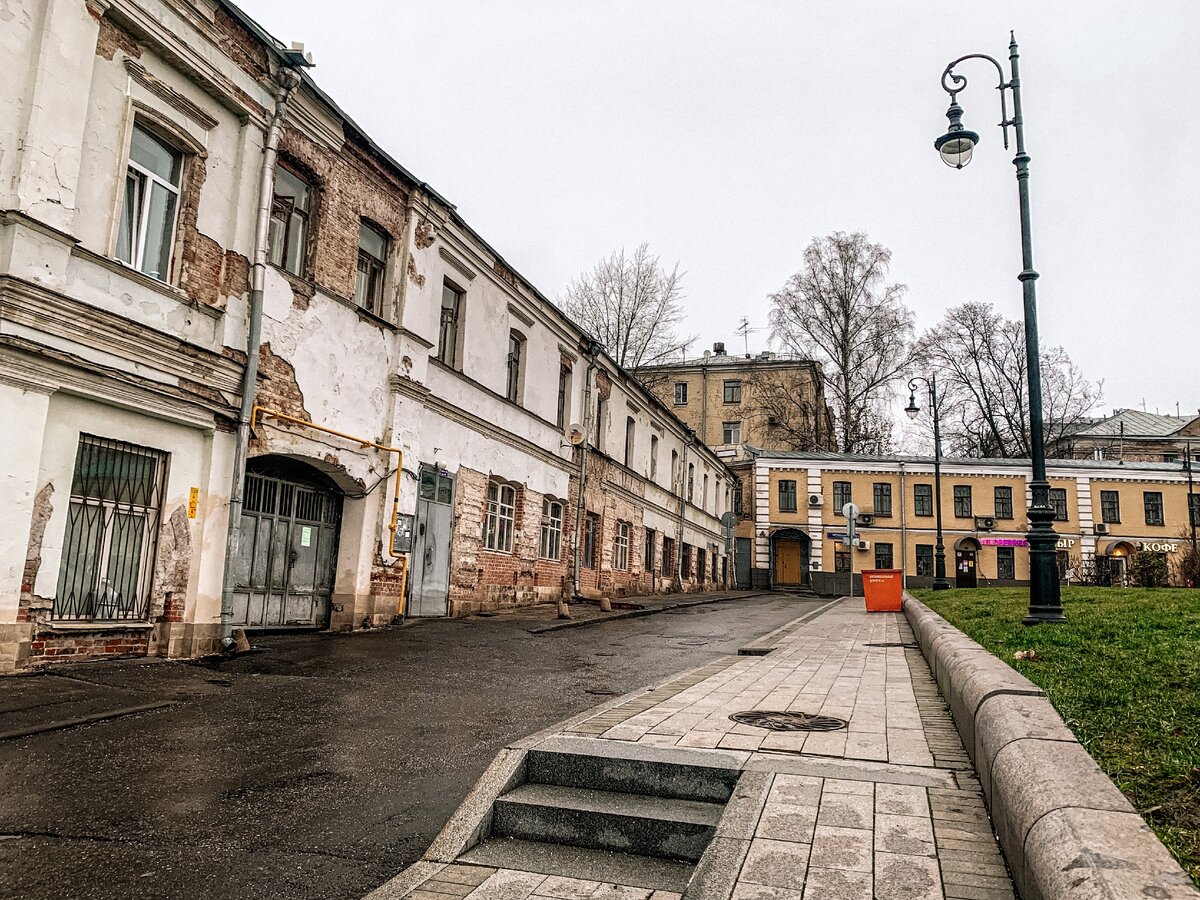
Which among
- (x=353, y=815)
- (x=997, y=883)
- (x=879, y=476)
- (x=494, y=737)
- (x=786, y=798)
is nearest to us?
(x=997, y=883)

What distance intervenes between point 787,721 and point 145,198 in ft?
29.2

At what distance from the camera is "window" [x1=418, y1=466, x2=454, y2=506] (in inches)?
588

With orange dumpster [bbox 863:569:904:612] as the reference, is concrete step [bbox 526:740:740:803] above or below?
below

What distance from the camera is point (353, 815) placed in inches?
171

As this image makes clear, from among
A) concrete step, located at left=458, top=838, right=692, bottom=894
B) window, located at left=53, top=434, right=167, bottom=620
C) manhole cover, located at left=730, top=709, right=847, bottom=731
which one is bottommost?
concrete step, located at left=458, top=838, right=692, bottom=894

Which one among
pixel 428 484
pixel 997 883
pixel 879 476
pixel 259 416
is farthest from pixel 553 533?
pixel 879 476

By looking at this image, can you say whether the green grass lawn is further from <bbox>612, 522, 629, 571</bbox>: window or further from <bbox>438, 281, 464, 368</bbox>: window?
<bbox>612, 522, 629, 571</bbox>: window

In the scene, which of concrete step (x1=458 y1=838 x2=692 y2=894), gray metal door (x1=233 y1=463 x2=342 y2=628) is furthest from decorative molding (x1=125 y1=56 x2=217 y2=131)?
concrete step (x1=458 y1=838 x2=692 y2=894)

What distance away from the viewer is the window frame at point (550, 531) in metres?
20.5

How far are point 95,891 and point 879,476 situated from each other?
46091 millimetres

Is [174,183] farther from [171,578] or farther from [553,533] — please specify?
[553,533]

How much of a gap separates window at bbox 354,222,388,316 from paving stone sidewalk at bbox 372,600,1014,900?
9.17 meters

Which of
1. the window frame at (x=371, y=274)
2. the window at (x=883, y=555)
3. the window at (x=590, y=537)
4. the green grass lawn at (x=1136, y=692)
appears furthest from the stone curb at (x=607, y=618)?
the window at (x=883, y=555)

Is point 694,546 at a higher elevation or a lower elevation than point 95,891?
higher
